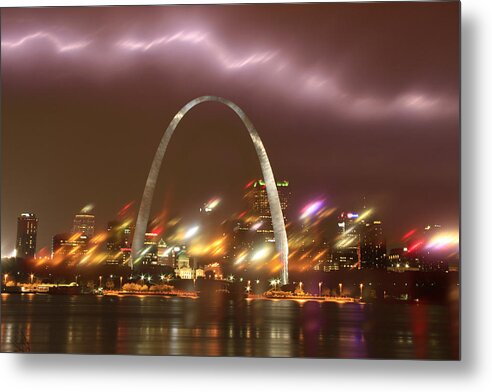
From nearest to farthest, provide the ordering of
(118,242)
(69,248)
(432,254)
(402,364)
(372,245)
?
(402,364)
(432,254)
(372,245)
(69,248)
(118,242)

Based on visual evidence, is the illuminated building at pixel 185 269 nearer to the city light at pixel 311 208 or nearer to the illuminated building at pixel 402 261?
the city light at pixel 311 208

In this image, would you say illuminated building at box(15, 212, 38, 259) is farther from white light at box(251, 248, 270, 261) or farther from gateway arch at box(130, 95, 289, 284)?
white light at box(251, 248, 270, 261)

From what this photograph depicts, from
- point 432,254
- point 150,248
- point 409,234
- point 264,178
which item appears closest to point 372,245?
point 409,234

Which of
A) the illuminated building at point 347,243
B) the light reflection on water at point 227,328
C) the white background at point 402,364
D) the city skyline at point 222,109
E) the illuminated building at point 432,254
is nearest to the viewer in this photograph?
the white background at point 402,364

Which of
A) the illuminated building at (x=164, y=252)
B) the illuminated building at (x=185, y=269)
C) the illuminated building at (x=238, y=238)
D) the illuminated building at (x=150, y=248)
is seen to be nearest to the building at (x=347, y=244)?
the illuminated building at (x=238, y=238)

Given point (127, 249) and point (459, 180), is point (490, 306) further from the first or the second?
point (127, 249)

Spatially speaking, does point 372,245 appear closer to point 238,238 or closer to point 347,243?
point 347,243
